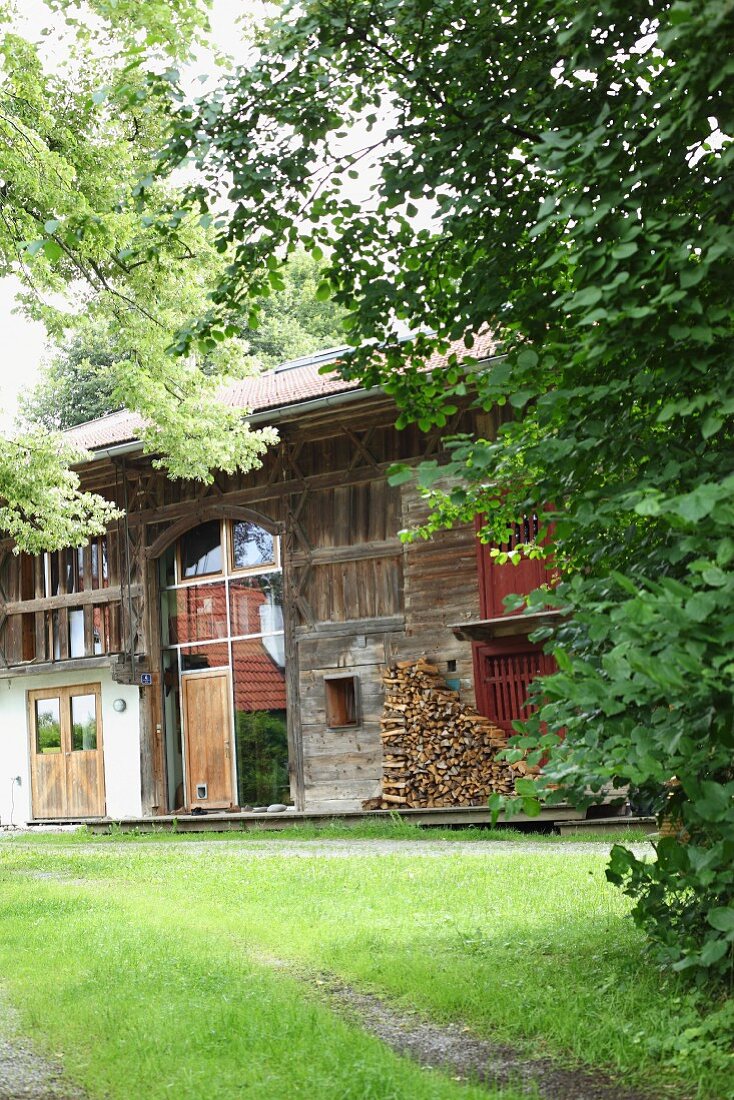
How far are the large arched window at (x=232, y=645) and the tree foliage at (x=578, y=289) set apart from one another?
43.0 feet

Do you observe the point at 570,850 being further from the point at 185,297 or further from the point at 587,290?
the point at 587,290

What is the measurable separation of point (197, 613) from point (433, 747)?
5633 mm

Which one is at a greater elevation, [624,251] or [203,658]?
[624,251]

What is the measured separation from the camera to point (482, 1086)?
12.5 ft

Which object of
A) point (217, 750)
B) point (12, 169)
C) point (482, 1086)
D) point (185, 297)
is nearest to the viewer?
point (482, 1086)

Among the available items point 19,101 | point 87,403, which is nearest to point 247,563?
point 19,101

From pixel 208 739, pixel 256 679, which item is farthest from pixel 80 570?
pixel 256 679

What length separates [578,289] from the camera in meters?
4.27

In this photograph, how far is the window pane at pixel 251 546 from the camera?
1883 centimetres

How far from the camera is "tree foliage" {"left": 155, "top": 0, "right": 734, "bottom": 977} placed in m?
3.70

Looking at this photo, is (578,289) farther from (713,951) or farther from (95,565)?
(95,565)

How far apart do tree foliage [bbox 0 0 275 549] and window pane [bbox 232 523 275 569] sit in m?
4.06

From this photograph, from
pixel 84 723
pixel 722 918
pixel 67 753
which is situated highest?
pixel 84 723

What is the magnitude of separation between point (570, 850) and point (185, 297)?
23.3ft
